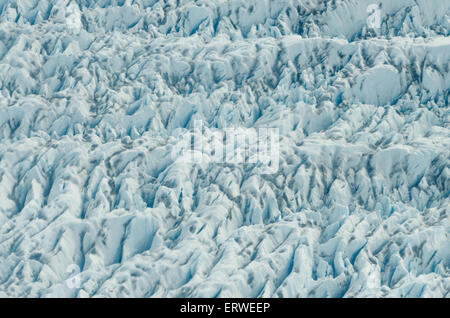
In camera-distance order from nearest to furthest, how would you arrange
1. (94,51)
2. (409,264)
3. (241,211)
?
1. (409,264)
2. (241,211)
3. (94,51)

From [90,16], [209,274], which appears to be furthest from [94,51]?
[209,274]

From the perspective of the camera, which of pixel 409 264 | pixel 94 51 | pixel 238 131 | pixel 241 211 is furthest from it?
pixel 94 51

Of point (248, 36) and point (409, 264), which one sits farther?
point (248, 36)

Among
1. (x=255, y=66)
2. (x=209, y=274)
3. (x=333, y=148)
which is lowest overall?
(x=209, y=274)

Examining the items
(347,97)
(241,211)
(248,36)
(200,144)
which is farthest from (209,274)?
(248,36)

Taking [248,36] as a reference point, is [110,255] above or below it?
below

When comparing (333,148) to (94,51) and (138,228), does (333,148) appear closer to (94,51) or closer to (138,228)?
(138,228)
